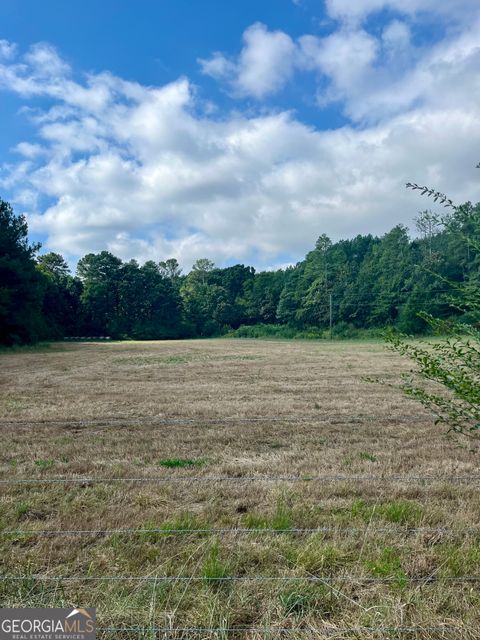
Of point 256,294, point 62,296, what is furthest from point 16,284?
point 256,294

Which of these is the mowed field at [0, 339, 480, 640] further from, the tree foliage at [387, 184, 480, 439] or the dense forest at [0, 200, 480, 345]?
the dense forest at [0, 200, 480, 345]

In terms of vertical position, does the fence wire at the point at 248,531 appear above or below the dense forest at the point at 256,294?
below

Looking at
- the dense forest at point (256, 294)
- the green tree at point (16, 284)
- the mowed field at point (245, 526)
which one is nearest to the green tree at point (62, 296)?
the dense forest at point (256, 294)

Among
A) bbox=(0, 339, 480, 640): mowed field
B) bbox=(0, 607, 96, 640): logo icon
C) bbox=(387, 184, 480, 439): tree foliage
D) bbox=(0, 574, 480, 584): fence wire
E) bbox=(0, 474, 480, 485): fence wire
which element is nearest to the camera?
bbox=(0, 607, 96, 640): logo icon

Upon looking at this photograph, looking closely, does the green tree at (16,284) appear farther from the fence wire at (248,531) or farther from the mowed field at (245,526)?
the fence wire at (248,531)

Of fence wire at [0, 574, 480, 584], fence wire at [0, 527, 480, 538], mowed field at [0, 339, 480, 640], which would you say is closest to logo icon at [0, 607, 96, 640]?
mowed field at [0, 339, 480, 640]

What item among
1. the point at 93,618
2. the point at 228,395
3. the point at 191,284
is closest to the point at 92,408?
the point at 228,395

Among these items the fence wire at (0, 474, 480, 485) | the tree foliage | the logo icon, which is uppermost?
the tree foliage

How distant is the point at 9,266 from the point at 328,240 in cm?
6632

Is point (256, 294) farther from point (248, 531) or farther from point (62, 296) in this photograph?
point (248, 531)

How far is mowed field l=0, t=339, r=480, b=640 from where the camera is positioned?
8.48 feet

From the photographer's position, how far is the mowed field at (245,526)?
2.58 meters

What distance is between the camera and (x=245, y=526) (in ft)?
12.4

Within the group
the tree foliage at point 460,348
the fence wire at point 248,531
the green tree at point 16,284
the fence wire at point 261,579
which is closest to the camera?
the fence wire at point 261,579
